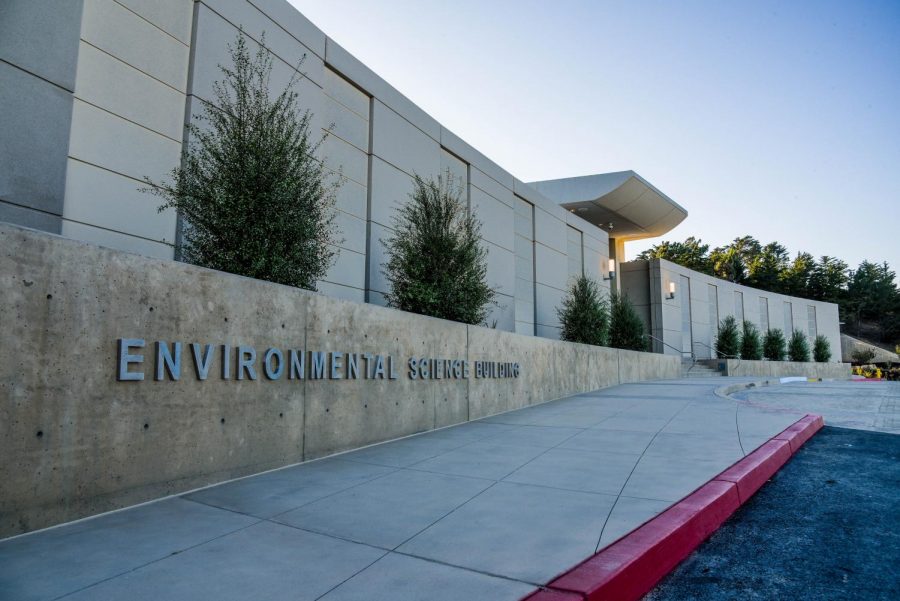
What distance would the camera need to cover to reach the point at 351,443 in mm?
7164

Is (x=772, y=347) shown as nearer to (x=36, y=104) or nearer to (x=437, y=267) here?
(x=437, y=267)

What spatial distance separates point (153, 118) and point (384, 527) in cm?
659

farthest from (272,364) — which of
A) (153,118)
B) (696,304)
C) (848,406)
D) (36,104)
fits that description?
(696,304)

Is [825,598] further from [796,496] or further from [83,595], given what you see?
[83,595]

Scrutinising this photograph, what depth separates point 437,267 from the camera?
10516 millimetres

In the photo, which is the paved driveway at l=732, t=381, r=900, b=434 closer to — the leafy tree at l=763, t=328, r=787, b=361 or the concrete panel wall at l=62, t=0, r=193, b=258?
the concrete panel wall at l=62, t=0, r=193, b=258

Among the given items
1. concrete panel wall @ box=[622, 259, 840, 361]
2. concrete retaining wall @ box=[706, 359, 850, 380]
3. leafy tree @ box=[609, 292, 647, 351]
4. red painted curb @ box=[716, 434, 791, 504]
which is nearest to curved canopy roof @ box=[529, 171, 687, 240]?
concrete panel wall @ box=[622, 259, 840, 361]

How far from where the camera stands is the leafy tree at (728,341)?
33.5m

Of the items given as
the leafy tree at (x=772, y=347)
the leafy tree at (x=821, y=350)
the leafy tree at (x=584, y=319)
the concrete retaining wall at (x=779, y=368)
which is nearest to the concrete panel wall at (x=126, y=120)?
the leafy tree at (x=584, y=319)

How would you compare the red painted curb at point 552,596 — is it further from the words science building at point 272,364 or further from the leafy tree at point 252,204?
the leafy tree at point 252,204

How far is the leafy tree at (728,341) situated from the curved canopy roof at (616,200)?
8162 millimetres

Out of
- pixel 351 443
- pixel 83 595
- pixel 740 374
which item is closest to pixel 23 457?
pixel 83 595

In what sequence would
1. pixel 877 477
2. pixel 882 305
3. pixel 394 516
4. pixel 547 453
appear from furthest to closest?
pixel 882 305 → pixel 547 453 → pixel 877 477 → pixel 394 516

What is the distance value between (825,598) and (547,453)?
372cm
